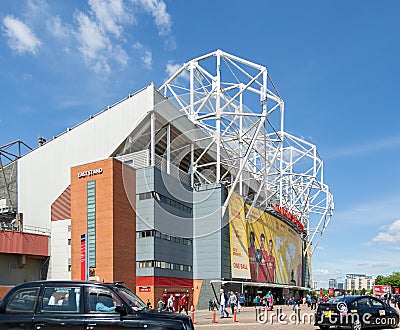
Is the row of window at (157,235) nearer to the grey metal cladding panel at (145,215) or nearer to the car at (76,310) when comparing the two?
the grey metal cladding panel at (145,215)

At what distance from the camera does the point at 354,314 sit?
17891 mm

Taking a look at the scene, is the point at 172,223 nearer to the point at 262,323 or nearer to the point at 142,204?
the point at 142,204

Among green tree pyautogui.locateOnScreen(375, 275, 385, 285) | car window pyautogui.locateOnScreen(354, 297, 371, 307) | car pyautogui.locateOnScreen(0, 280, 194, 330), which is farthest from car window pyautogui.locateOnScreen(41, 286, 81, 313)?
green tree pyautogui.locateOnScreen(375, 275, 385, 285)

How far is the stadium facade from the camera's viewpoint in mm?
41938

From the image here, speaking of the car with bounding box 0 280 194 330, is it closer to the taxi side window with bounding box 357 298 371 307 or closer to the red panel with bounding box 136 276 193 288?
the taxi side window with bounding box 357 298 371 307

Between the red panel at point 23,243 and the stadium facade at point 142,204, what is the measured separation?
9cm

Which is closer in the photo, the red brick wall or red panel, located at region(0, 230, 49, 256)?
the red brick wall

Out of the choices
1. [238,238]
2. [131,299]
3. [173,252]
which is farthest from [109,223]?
[131,299]

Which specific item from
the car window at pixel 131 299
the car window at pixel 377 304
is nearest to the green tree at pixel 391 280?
the car window at pixel 377 304

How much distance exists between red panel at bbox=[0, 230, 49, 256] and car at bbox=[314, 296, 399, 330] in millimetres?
31538

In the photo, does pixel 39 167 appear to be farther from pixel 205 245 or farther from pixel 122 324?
pixel 122 324

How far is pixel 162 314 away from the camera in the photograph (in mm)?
8578

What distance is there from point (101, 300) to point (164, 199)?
3668 centimetres

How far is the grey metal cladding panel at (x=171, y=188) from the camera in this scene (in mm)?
44500
